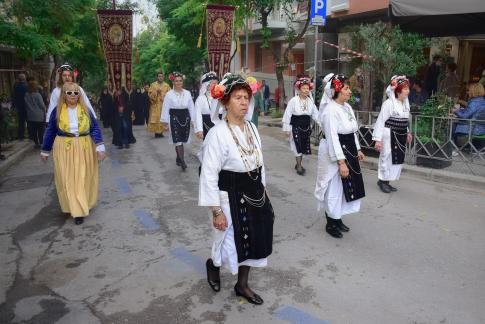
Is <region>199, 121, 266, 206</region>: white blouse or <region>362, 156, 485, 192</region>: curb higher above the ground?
<region>199, 121, 266, 206</region>: white blouse

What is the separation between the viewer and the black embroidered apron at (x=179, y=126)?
907cm

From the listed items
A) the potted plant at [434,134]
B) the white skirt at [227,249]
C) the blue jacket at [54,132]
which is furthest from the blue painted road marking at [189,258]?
the potted plant at [434,134]

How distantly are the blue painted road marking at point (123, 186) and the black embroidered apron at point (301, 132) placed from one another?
326 centimetres

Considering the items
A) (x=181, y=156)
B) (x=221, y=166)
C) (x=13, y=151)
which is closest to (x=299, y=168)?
(x=181, y=156)

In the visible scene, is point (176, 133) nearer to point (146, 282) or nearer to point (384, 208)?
point (384, 208)

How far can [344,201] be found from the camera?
5.28 metres

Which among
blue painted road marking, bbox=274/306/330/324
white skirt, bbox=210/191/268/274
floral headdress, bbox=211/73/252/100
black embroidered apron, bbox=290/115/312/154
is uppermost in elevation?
floral headdress, bbox=211/73/252/100

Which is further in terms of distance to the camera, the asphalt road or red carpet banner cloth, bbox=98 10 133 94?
red carpet banner cloth, bbox=98 10 133 94

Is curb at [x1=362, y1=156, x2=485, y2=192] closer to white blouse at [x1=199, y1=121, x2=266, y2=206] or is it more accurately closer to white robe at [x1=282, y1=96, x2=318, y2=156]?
white robe at [x1=282, y1=96, x2=318, y2=156]

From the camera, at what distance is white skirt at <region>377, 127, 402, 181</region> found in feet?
23.4

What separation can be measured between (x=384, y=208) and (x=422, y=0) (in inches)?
180

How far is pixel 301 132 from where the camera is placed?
28.3 feet

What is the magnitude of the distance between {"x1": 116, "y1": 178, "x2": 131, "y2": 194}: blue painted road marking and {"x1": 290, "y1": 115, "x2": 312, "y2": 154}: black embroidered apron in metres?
3.26

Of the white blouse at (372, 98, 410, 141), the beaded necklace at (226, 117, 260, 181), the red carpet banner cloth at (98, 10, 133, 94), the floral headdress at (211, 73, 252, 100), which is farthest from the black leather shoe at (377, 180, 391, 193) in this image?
the red carpet banner cloth at (98, 10, 133, 94)
